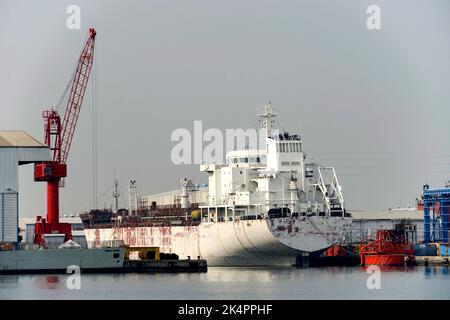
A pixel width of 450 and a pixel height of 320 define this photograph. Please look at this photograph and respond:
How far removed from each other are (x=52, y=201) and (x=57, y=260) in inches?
372

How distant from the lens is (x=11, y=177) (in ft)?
351

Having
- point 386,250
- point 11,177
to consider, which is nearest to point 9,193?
point 11,177

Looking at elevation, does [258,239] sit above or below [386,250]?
above

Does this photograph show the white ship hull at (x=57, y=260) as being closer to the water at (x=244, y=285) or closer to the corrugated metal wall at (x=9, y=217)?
the corrugated metal wall at (x=9, y=217)

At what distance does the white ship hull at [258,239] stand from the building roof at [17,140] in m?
10.3

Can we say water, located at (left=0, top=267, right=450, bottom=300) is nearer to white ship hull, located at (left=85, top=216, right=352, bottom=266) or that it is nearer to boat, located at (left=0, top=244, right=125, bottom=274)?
boat, located at (left=0, top=244, right=125, bottom=274)

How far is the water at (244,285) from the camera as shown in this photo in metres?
80.6

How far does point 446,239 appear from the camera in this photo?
12381 centimetres

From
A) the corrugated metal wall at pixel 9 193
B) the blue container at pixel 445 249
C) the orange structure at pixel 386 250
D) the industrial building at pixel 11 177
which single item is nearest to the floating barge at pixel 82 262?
the corrugated metal wall at pixel 9 193

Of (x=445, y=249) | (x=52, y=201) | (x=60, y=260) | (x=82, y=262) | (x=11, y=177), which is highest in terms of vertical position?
(x=11, y=177)

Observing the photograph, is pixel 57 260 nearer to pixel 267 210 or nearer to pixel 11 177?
pixel 11 177

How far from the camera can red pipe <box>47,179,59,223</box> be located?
113875mm
